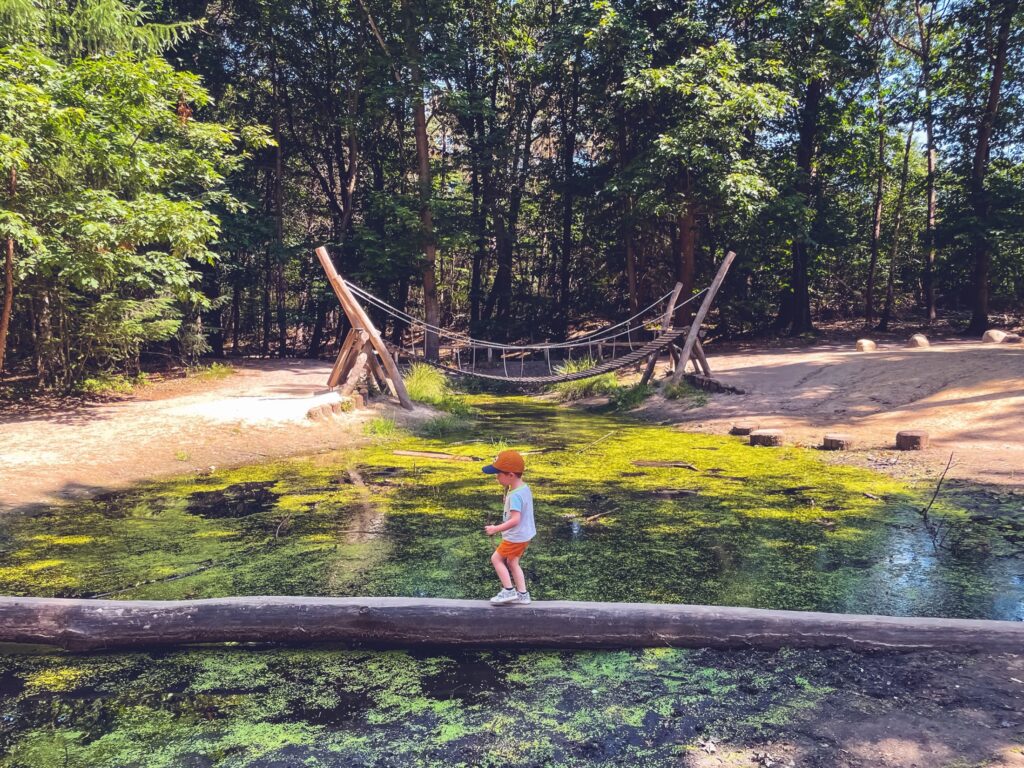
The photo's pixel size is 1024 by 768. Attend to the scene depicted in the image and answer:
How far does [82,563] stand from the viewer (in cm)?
390

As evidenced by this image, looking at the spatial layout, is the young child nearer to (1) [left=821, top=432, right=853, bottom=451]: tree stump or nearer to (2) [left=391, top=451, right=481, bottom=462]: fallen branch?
(2) [left=391, top=451, right=481, bottom=462]: fallen branch

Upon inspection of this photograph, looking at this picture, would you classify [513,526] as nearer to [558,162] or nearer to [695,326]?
[695,326]

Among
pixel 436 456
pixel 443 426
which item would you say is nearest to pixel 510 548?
pixel 436 456

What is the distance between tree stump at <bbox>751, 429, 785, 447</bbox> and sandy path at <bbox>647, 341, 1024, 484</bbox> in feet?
0.88

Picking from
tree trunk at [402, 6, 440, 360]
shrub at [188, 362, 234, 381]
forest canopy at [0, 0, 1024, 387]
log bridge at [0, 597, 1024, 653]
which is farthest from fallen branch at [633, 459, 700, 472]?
tree trunk at [402, 6, 440, 360]

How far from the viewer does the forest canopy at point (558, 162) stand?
10016 millimetres

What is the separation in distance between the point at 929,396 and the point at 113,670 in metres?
8.73

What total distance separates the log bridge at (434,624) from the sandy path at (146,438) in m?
3.04

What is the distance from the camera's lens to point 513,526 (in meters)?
2.75

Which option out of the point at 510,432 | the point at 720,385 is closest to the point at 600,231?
the point at 720,385

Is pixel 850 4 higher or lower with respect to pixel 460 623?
higher

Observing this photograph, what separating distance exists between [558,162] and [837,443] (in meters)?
12.9

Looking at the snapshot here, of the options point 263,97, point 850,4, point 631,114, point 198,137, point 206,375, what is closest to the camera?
point 198,137

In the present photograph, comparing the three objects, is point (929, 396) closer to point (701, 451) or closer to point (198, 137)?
point (701, 451)
